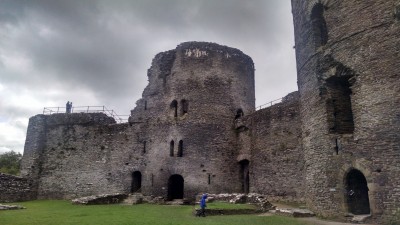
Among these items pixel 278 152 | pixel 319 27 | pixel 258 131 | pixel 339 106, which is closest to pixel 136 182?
pixel 258 131

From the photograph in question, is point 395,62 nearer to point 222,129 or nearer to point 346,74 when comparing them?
point 346,74

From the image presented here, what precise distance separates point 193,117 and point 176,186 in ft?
18.0

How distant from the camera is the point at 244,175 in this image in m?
26.6

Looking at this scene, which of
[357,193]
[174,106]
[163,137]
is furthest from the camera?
[174,106]

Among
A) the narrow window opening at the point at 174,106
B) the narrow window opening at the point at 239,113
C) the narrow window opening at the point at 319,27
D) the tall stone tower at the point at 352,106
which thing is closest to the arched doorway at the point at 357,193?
the tall stone tower at the point at 352,106

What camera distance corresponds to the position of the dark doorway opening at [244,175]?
1038 inches

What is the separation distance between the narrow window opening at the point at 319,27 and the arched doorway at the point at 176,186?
14637 millimetres

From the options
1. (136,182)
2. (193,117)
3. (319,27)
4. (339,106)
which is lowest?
(136,182)

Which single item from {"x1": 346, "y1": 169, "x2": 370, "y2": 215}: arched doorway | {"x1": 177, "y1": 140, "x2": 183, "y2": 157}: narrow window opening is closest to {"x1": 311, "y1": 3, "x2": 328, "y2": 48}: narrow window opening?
{"x1": 346, "y1": 169, "x2": 370, "y2": 215}: arched doorway

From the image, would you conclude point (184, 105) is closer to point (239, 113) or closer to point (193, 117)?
point (193, 117)

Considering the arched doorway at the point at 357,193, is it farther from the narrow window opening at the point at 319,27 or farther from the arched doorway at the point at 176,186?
the arched doorway at the point at 176,186

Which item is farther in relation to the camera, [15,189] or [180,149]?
[15,189]

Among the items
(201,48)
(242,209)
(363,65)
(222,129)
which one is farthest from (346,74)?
(201,48)

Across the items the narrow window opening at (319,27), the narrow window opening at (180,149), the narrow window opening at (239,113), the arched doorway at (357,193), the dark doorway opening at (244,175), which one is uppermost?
the narrow window opening at (319,27)
